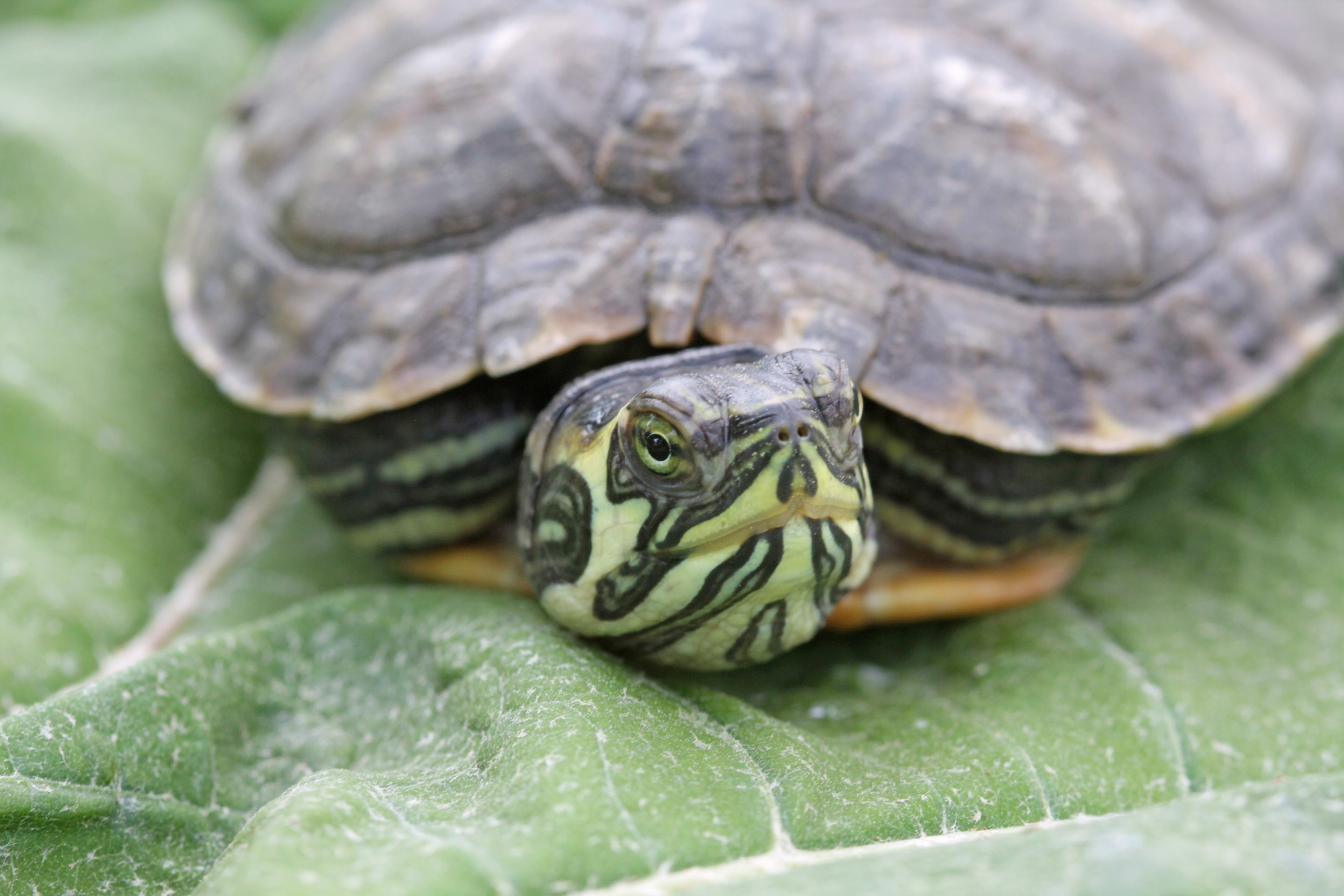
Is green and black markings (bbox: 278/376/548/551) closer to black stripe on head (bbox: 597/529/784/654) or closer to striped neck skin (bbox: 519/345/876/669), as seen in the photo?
striped neck skin (bbox: 519/345/876/669)

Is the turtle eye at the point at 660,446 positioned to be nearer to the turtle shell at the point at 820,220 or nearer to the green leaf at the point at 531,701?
the green leaf at the point at 531,701

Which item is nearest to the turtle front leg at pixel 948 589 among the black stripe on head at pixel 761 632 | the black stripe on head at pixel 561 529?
the black stripe on head at pixel 761 632

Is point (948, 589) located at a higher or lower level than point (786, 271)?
lower

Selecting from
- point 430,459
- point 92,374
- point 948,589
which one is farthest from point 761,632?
point 92,374

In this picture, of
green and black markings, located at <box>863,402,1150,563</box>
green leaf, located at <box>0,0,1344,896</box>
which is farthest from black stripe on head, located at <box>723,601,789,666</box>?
green and black markings, located at <box>863,402,1150,563</box>

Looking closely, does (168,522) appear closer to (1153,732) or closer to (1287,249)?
(1153,732)

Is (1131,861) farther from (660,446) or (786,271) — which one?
(786,271)
